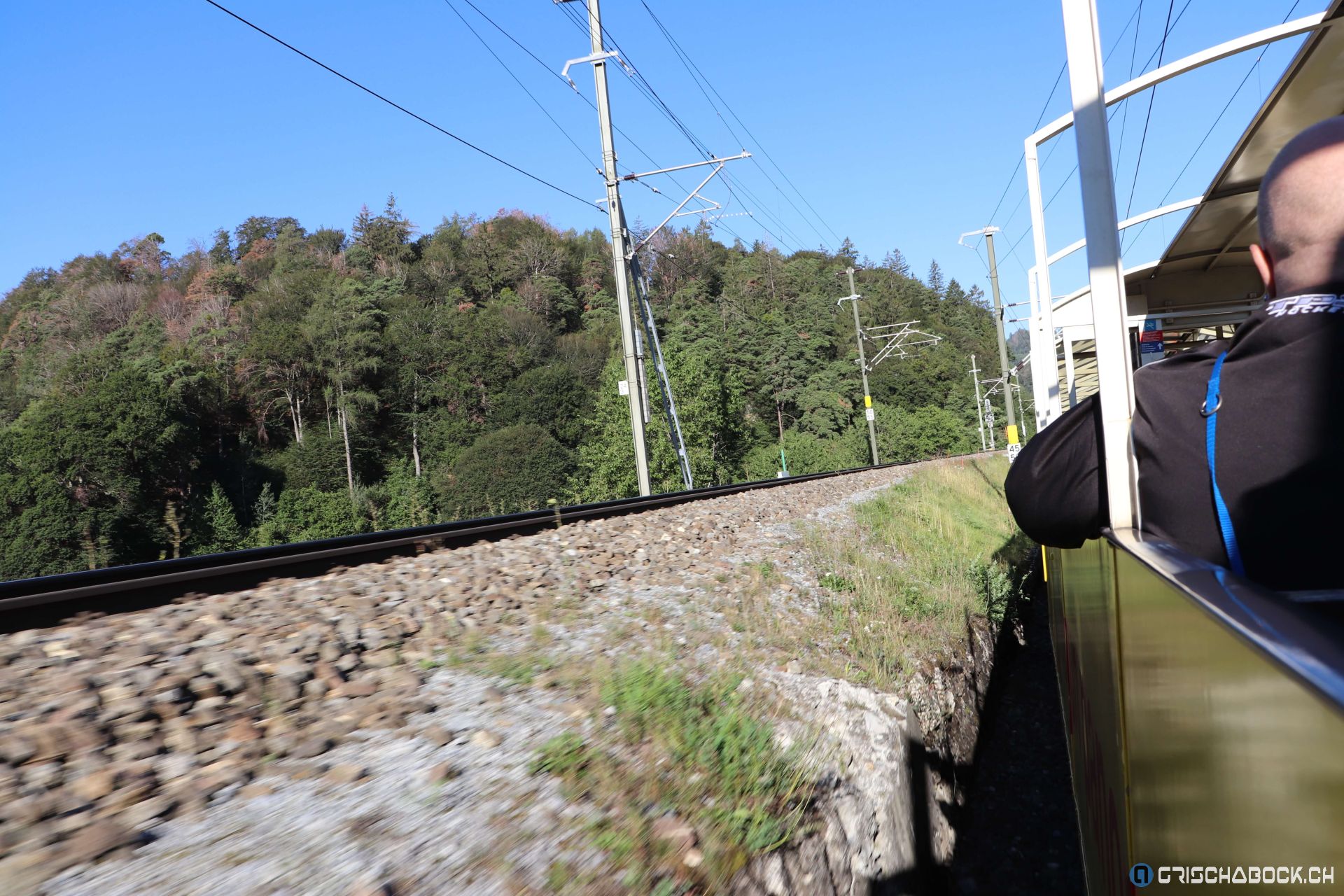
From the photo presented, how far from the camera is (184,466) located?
51.2 meters

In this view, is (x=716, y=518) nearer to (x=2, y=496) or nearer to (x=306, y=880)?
(x=306, y=880)

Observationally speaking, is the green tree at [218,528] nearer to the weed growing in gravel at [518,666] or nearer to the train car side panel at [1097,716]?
the weed growing in gravel at [518,666]

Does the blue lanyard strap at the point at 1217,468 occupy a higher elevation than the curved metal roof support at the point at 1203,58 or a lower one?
lower

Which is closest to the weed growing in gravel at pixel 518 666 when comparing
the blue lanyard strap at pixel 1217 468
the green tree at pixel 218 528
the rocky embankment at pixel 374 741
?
the rocky embankment at pixel 374 741

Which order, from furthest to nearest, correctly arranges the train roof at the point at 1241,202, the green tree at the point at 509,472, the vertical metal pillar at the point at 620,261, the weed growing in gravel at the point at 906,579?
1. the green tree at the point at 509,472
2. the vertical metal pillar at the point at 620,261
3. the weed growing in gravel at the point at 906,579
4. the train roof at the point at 1241,202

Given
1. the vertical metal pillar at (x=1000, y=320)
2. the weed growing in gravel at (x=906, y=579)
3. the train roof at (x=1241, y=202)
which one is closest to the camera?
the train roof at (x=1241, y=202)

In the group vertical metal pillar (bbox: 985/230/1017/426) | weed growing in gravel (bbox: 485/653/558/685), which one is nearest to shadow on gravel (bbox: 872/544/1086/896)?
weed growing in gravel (bbox: 485/653/558/685)

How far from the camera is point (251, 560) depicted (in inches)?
306

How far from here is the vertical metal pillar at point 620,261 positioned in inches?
856

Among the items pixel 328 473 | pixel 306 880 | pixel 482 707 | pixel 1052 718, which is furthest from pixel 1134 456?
pixel 328 473

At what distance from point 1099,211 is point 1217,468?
89 cm

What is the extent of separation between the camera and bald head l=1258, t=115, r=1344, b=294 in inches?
61.7

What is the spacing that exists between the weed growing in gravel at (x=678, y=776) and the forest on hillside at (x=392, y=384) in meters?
37.9

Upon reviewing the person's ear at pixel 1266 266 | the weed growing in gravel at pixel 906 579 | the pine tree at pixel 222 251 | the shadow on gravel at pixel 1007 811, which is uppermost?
the pine tree at pixel 222 251
